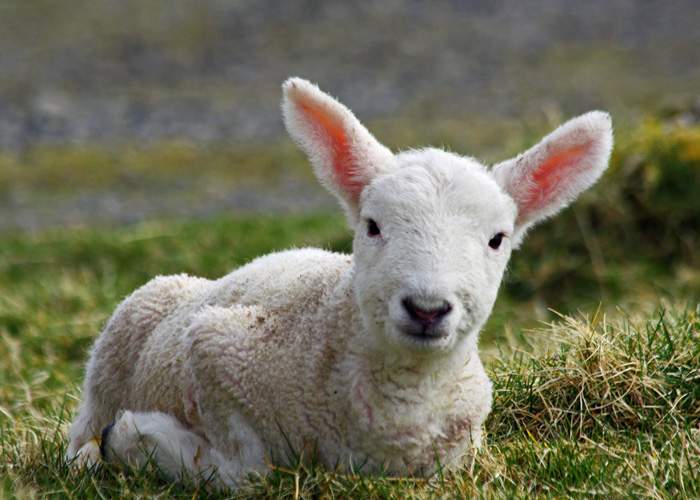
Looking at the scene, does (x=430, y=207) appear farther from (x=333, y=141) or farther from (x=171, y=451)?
(x=171, y=451)

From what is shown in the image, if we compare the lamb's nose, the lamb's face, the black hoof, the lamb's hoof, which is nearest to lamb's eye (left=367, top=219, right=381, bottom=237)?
the lamb's face

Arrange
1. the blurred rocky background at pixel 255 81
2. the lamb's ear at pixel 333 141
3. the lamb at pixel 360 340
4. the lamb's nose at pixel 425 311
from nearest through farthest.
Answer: the lamb's nose at pixel 425 311, the lamb at pixel 360 340, the lamb's ear at pixel 333 141, the blurred rocky background at pixel 255 81

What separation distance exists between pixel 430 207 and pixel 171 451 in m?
1.43

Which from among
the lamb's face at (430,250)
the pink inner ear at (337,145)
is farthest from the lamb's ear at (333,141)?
the lamb's face at (430,250)

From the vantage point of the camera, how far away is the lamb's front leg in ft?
15.2

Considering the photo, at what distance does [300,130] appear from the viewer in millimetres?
4789

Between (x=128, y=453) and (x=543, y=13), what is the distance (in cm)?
2781

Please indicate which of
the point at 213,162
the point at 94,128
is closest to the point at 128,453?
the point at 213,162

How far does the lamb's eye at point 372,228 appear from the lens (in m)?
4.50

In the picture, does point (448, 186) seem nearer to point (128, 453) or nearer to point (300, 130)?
point (300, 130)

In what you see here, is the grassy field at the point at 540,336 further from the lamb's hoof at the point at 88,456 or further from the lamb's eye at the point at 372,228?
the lamb's eye at the point at 372,228

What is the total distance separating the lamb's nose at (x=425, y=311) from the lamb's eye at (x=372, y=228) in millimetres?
419

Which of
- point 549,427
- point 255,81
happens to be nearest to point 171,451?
point 549,427

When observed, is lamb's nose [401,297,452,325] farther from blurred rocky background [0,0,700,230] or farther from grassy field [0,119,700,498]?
blurred rocky background [0,0,700,230]
